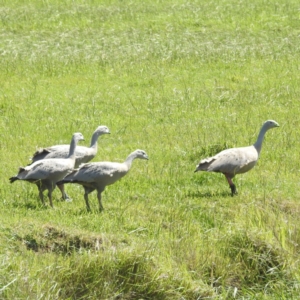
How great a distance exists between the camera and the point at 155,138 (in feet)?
55.0

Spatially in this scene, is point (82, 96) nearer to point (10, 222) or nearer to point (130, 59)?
point (130, 59)

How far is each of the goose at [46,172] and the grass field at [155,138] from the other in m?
0.34

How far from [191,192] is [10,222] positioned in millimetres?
3220

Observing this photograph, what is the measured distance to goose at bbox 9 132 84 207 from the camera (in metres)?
12.3

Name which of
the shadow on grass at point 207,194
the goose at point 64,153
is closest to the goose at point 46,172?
the goose at point 64,153

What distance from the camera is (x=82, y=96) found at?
20.0 meters

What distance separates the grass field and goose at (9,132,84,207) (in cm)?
34

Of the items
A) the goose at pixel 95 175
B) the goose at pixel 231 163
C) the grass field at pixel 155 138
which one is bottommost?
the grass field at pixel 155 138

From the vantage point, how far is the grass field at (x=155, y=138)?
10578 millimetres

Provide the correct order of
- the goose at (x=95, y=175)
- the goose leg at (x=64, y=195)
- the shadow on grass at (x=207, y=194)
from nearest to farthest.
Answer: the goose at (x=95, y=175) < the goose leg at (x=64, y=195) < the shadow on grass at (x=207, y=194)

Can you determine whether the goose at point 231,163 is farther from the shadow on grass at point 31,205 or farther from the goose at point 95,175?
the shadow on grass at point 31,205

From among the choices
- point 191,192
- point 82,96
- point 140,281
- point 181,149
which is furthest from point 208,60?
point 140,281

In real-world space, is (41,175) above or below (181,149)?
above

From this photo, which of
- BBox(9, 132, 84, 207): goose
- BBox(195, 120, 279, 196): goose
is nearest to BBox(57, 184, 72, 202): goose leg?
BBox(9, 132, 84, 207): goose
